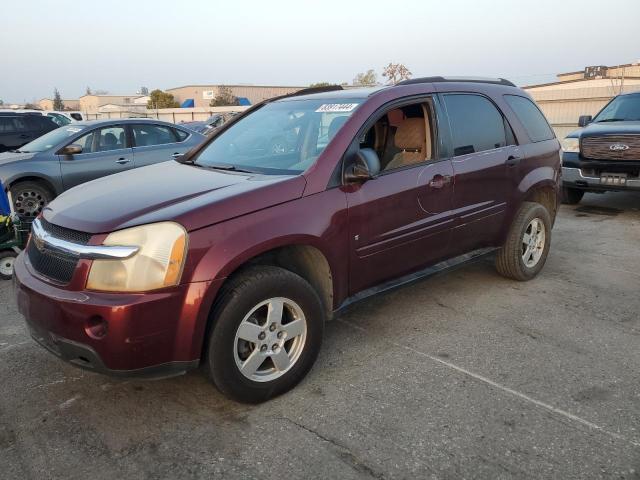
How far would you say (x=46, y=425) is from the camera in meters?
2.81

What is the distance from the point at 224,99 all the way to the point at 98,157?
220ft

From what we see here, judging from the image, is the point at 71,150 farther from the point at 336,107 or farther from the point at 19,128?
the point at 19,128

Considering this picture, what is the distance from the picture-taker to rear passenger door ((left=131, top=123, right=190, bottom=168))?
26.6ft

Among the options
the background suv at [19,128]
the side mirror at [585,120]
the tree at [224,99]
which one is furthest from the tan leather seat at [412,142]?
the tree at [224,99]

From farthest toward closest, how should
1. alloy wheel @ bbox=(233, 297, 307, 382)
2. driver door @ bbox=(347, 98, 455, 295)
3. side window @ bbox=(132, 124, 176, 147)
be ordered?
side window @ bbox=(132, 124, 176, 147) → driver door @ bbox=(347, 98, 455, 295) → alloy wheel @ bbox=(233, 297, 307, 382)

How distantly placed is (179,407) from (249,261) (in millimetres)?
912

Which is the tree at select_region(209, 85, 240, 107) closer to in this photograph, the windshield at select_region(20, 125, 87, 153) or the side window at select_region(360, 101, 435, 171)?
the windshield at select_region(20, 125, 87, 153)

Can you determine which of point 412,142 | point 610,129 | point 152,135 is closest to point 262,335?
point 412,142

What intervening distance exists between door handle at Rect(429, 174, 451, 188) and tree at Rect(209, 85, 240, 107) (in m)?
66.5

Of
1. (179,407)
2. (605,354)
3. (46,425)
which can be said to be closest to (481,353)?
(605,354)

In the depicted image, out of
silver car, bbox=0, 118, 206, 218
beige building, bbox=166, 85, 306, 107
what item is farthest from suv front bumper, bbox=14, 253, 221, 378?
beige building, bbox=166, 85, 306, 107

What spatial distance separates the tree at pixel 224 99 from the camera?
2755 inches

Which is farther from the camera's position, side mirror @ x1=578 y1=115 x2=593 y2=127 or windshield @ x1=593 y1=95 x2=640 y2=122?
side mirror @ x1=578 y1=115 x2=593 y2=127

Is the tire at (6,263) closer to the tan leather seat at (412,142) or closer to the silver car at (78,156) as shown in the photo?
the silver car at (78,156)
